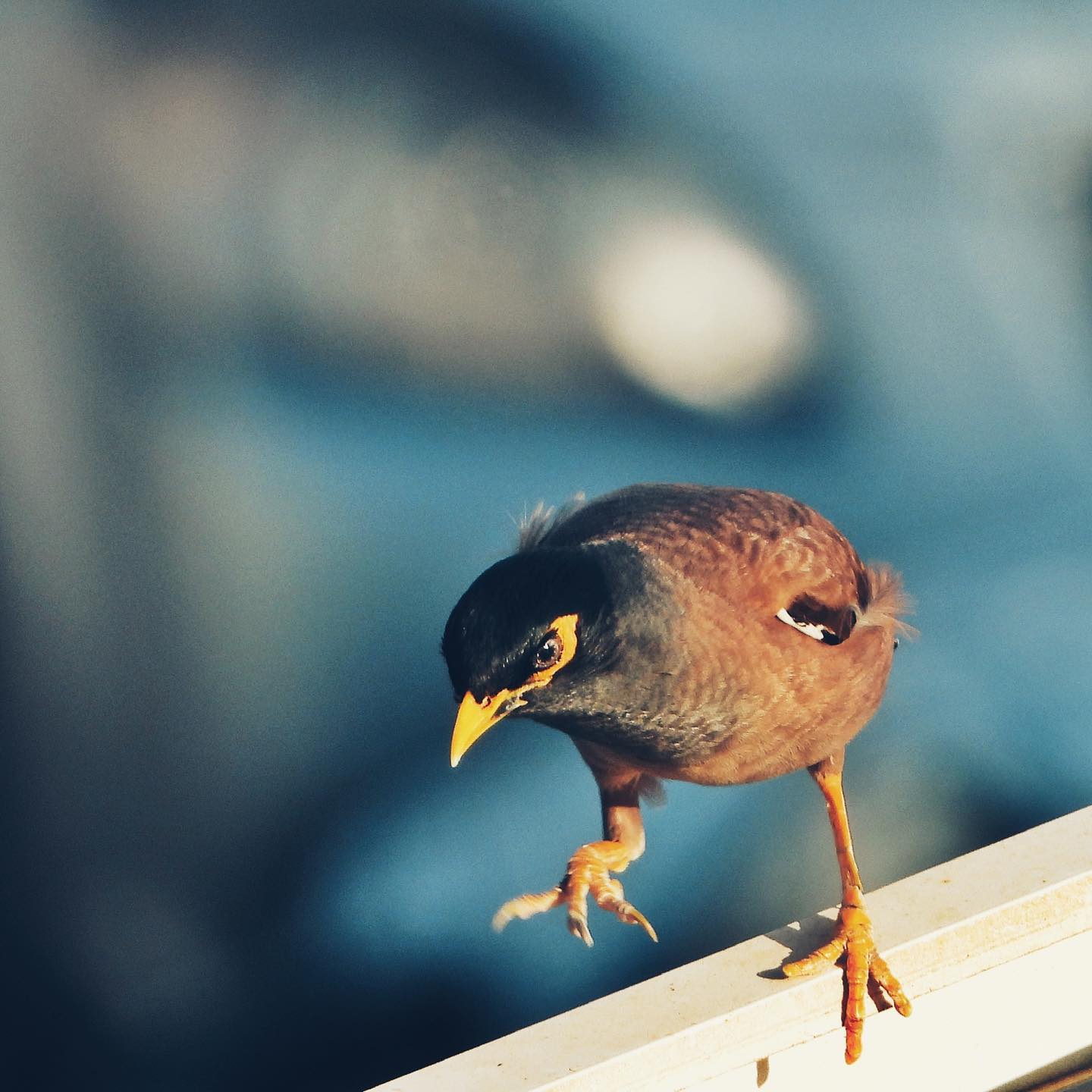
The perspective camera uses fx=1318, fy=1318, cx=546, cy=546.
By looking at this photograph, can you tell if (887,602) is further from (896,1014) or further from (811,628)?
(896,1014)

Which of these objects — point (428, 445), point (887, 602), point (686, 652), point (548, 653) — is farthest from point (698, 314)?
point (548, 653)

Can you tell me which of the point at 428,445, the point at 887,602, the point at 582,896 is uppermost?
the point at 428,445

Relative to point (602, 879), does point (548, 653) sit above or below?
above

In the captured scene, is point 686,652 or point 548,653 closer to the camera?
point 548,653

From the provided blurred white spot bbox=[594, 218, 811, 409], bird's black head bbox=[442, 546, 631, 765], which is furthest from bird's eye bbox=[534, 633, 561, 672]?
blurred white spot bbox=[594, 218, 811, 409]

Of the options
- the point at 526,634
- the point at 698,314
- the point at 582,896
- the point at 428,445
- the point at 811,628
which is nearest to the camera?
the point at 526,634

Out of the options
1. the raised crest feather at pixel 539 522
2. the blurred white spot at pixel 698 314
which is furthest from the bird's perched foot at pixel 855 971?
the blurred white spot at pixel 698 314

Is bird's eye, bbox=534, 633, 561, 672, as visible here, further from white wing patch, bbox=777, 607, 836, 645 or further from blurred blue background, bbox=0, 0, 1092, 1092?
blurred blue background, bbox=0, 0, 1092, 1092

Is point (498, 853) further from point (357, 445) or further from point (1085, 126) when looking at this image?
point (1085, 126)
